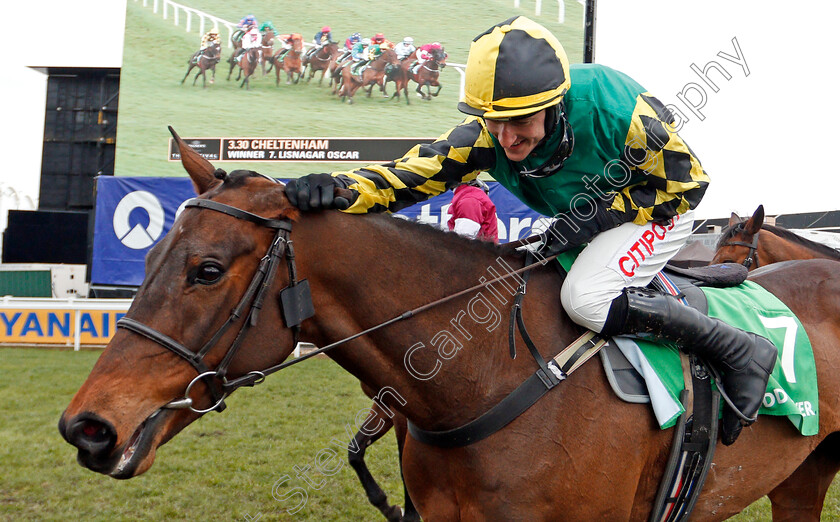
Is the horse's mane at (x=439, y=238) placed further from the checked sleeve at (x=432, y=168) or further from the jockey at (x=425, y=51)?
the jockey at (x=425, y=51)

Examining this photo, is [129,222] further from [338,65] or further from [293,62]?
[338,65]

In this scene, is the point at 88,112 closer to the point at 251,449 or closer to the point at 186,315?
the point at 251,449

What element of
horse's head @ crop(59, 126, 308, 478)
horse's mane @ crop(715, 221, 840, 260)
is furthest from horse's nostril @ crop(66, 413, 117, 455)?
horse's mane @ crop(715, 221, 840, 260)

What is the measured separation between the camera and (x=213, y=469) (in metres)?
5.47

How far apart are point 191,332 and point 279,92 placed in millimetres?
15084

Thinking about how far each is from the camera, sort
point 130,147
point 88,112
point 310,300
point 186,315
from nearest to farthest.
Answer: point 186,315, point 310,300, point 130,147, point 88,112

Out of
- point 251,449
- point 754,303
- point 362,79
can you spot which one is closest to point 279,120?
point 362,79

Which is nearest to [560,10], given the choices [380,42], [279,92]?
[380,42]

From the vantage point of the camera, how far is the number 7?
265cm

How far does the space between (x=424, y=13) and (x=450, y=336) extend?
15.4 meters

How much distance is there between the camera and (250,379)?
75.4 inches

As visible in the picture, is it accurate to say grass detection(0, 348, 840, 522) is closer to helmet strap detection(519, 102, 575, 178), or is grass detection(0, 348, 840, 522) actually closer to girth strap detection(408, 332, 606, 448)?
girth strap detection(408, 332, 606, 448)

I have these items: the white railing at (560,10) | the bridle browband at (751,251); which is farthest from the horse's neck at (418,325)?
the white railing at (560,10)

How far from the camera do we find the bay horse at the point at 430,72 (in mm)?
15258
